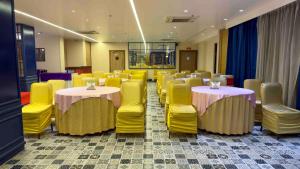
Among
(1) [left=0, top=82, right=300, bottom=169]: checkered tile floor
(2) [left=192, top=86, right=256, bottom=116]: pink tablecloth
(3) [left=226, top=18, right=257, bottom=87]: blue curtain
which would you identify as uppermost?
(3) [left=226, top=18, right=257, bottom=87]: blue curtain

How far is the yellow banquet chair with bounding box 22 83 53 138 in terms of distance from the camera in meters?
3.85

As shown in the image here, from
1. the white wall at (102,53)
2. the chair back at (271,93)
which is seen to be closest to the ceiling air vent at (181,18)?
the chair back at (271,93)

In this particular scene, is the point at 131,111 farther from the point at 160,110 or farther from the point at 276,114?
the point at 276,114

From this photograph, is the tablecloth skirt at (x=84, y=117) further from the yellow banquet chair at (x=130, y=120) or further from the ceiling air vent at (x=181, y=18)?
the ceiling air vent at (x=181, y=18)

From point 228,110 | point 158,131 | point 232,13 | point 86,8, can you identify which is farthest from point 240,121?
point 86,8

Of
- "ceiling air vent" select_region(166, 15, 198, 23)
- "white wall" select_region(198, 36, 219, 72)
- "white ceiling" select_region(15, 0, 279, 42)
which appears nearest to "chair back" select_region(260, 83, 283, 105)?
"white ceiling" select_region(15, 0, 279, 42)

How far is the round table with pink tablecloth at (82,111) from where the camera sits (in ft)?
12.9

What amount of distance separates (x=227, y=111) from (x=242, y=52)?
4.11m

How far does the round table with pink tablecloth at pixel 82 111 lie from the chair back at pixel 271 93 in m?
3.25

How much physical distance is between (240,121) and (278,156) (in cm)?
91

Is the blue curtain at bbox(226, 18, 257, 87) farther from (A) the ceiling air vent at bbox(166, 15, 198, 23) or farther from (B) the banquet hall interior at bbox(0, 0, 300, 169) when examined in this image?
(A) the ceiling air vent at bbox(166, 15, 198, 23)

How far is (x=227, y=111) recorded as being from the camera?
3.98 meters

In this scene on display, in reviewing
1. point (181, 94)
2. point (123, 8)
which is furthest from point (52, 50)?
point (181, 94)

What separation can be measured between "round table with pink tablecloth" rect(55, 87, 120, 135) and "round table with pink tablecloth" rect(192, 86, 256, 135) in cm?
193
